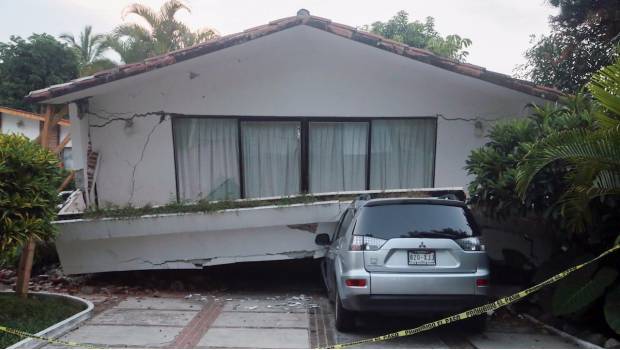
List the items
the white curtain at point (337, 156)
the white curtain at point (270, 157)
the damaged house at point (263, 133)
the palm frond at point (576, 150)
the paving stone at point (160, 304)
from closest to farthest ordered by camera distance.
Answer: the palm frond at point (576, 150) → the paving stone at point (160, 304) → the damaged house at point (263, 133) → the white curtain at point (270, 157) → the white curtain at point (337, 156)

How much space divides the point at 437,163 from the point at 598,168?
4.74 metres

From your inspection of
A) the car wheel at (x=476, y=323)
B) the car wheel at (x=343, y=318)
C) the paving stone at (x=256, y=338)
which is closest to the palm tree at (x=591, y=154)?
the car wheel at (x=476, y=323)

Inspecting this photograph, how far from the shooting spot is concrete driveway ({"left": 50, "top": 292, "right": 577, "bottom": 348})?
18.7 ft

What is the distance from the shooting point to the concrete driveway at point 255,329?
5.70 m

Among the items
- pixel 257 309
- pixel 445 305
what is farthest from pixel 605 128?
pixel 257 309

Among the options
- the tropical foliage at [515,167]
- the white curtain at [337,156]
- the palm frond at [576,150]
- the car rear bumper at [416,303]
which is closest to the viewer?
the palm frond at [576,150]

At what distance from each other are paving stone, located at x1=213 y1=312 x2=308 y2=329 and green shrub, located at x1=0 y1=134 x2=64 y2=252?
2.38m

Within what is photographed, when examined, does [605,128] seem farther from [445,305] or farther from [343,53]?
[343,53]

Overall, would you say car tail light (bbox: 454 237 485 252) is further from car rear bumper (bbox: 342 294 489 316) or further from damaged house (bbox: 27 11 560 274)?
damaged house (bbox: 27 11 560 274)

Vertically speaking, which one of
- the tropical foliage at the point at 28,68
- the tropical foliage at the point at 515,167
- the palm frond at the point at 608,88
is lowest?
the tropical foliage at the point at 515,167

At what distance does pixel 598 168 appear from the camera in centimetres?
548

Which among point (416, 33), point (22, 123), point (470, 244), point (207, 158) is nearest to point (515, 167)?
point (470, 244)

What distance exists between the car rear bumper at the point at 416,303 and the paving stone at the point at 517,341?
558mm

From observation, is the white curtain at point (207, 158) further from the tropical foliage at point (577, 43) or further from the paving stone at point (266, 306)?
the tropical foliage at point (577, 43)
